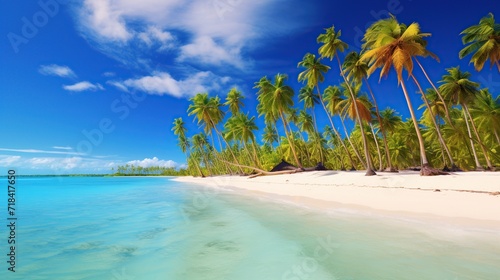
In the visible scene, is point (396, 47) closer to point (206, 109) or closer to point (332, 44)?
point (332, 44)

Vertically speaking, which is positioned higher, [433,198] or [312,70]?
[312,70]

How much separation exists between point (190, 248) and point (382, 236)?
547 cm

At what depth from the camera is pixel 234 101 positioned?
48.0 meters

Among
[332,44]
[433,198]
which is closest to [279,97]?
[332,44]

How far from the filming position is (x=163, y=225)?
10.8 meters

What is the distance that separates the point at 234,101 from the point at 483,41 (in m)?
34.3

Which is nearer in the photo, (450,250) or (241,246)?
(450,250)

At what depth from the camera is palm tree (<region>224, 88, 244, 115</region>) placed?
47938 millimetres

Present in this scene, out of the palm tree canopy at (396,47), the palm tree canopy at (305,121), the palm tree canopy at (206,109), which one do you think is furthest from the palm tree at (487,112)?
the palm tree canopy at (206,109)

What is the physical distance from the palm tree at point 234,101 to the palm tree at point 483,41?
3246 cm

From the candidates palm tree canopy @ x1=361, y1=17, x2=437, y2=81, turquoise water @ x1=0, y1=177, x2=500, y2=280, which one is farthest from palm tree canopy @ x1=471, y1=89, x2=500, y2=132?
turquoise water @ x1=0, y1=177, x2=500, y2=280

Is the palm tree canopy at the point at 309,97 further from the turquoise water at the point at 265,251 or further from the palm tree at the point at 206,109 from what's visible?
the turquoise water at the point at 265,251

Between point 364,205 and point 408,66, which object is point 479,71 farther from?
point 364,205

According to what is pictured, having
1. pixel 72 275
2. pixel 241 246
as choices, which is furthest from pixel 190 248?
pixel 72 275
